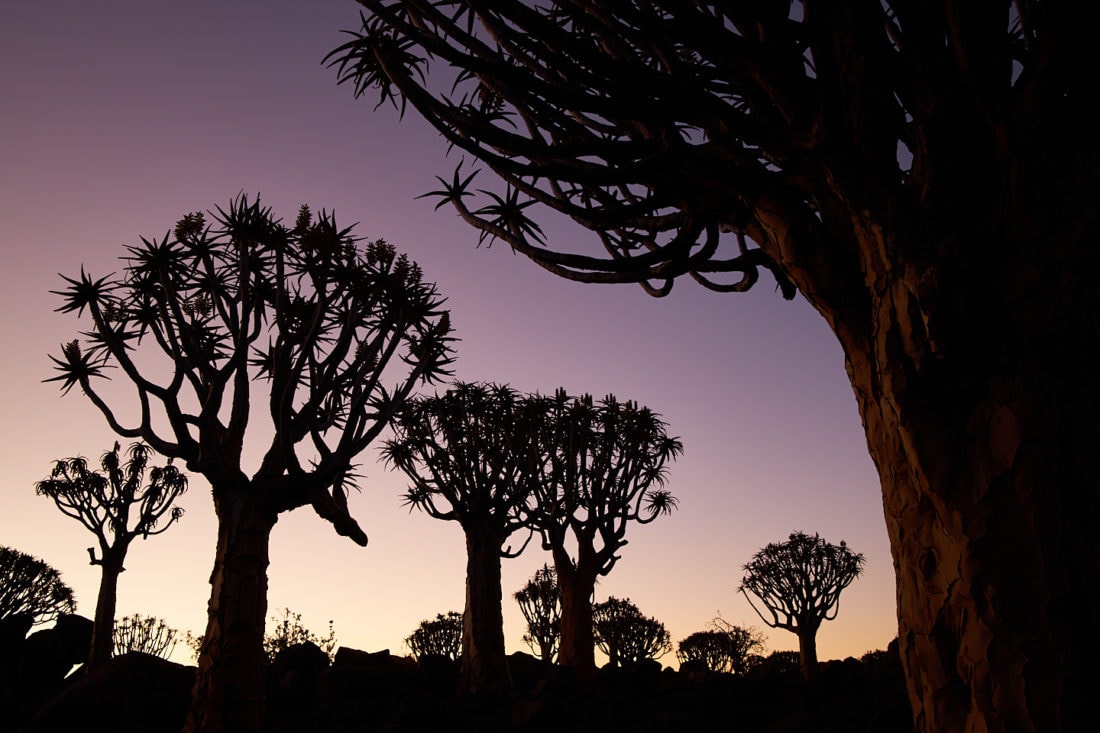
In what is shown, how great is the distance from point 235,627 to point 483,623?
25.0ft

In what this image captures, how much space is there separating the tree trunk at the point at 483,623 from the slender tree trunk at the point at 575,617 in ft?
7.59

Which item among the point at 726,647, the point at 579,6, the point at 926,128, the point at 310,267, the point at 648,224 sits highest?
the point at 310,267

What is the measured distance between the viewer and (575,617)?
18.1 m

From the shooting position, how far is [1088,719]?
7.80ft

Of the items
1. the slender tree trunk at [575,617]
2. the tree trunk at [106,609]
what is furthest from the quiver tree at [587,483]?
the tree trunk at [106,609]

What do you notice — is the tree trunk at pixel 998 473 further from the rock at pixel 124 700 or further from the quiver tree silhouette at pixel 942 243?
the rock at pixel 124 700

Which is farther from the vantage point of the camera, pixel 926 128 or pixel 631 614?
pixel 631 614

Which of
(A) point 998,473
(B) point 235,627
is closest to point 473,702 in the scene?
(B) point 235,627

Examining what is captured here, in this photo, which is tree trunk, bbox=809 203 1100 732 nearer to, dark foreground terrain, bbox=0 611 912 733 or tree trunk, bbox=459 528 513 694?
dark foreground terrain, bbox=0 611 912 733

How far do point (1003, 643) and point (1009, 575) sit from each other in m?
0.24

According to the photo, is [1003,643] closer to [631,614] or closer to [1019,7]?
[1019,7]

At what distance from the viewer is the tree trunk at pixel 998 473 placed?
8.13ft

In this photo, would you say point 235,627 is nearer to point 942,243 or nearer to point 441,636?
point 942,243

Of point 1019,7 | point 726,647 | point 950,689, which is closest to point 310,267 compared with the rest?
→ point 1019,7
